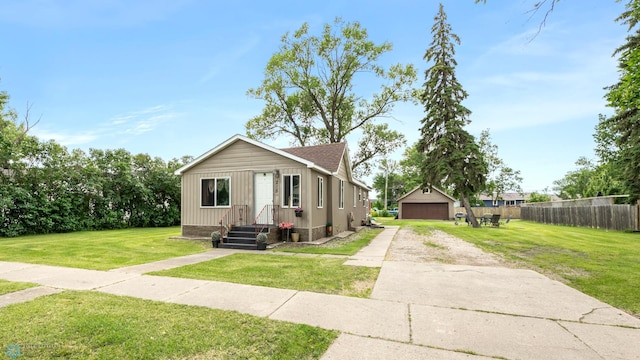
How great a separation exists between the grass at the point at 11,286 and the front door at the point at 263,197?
294 inches

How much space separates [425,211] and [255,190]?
28.7 metres

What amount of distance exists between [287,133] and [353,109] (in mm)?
6991

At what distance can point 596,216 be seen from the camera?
19.2 m

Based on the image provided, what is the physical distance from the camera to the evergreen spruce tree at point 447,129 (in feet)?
64.7

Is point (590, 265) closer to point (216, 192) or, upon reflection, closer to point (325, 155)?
point (325, 155)

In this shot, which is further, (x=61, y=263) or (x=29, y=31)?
(x=29, y=31)

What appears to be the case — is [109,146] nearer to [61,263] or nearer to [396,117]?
[61,263]

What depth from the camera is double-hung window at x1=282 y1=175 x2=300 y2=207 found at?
12234mm

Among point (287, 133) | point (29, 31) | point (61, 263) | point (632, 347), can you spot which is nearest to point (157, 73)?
point (29, 31)

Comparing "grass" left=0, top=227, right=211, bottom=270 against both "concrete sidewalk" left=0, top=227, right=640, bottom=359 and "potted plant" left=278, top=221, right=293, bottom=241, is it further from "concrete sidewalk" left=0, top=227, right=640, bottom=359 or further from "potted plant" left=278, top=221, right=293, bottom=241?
"potted plant" left=278, top=221, right=293, bottom=241

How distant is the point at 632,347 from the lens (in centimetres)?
321

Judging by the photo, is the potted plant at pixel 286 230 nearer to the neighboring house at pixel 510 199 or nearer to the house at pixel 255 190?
the house at pixel 255 190

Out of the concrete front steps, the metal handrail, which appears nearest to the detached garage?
the metal handrail

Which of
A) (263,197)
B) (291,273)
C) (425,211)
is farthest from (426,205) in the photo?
(291,273)
